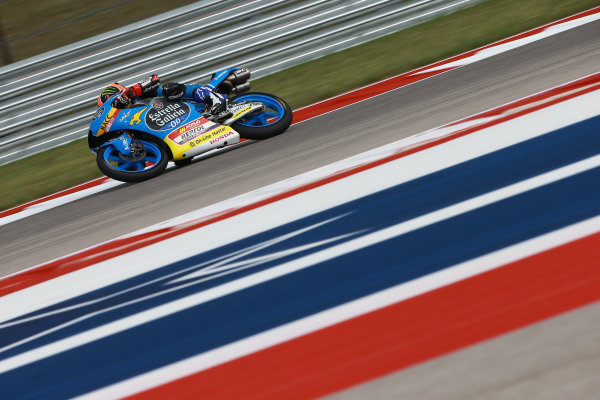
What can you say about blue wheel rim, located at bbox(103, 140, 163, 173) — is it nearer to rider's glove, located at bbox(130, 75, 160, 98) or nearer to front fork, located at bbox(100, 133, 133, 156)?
front fork, located at bbox(100, 133, 133, 156)

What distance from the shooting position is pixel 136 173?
7891mm

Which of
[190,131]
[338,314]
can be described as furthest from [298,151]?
[338,314]

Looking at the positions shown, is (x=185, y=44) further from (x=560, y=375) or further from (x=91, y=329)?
(x=560, y=375)

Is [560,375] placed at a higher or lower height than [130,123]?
lower

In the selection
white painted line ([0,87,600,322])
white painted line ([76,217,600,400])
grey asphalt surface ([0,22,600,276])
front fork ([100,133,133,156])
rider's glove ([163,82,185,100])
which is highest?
rider's glove ([163,82,185,100])

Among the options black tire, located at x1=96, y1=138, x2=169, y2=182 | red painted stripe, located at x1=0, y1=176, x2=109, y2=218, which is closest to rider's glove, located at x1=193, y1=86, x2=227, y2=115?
black tire, located at x1=96, y1=138, x2=169, y2=182

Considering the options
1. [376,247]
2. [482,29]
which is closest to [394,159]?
[376,247]

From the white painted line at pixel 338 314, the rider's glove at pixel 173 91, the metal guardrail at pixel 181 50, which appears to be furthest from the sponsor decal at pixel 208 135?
the white painted line at pixel 338 314

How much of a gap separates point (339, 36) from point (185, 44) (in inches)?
96.2

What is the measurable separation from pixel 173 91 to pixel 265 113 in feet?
3.34

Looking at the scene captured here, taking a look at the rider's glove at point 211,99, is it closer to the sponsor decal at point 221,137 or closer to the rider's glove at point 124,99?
the sponsor decal at point 221,137

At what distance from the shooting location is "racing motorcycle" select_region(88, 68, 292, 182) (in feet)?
26.0

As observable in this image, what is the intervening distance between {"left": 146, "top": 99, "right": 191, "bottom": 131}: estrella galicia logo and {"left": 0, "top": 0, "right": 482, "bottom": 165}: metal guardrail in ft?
13.6

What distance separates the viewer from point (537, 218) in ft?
13.0
